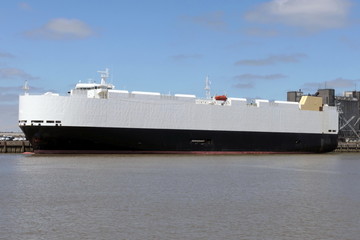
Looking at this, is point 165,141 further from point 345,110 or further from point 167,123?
point 345,110

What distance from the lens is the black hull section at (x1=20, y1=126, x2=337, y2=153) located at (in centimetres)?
4100

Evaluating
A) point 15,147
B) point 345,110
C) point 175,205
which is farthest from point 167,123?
point 345,110

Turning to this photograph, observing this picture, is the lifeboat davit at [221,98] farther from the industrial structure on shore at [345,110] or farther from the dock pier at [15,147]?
the industrial structure on shore at [345,110]

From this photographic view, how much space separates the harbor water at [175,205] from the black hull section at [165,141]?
14052 millimetres

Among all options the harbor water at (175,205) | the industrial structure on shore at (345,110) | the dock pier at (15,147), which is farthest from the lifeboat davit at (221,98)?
the industrial structure on shore at (345,110)

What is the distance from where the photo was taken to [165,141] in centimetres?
4534

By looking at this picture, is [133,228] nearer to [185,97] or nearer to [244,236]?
[244,236]

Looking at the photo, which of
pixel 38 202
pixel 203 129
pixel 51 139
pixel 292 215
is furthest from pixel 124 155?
pixel 292 215

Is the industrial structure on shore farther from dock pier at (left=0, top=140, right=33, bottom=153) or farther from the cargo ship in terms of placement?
dock pier at (left=0, top=140, right=33, bottom=153)

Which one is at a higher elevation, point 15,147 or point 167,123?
point 167,123

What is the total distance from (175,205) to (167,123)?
29036 mm

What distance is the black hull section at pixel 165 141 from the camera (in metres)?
41.0

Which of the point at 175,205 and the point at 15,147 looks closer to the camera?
the point at 175,205

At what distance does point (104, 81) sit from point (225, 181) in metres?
25.9
